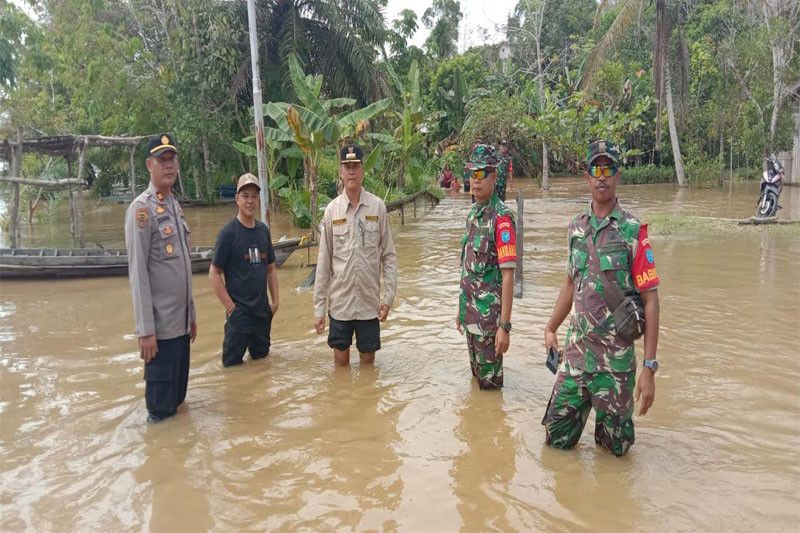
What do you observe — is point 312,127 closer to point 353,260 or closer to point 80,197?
point 80,197

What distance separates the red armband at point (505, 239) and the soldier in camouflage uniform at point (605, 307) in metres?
0.72

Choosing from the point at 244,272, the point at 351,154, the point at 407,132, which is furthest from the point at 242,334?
the point at 407,132

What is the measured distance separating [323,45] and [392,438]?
60.1 feet

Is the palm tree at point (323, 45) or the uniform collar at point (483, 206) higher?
the palm tree at point (323, 45)

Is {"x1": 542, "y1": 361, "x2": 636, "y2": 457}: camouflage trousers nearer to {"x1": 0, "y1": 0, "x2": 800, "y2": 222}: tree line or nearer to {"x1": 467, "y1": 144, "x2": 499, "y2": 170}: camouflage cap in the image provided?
{"x1": 467, "y1": 144, "x2": 499, "y2": 170}: camouflage cap

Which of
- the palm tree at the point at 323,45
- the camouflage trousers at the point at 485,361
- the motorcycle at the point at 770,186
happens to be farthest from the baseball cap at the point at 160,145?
the palm tree at the point at 323,45

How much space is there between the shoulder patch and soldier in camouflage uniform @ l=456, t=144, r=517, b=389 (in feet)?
7.09

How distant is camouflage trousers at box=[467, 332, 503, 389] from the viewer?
4.56 metres

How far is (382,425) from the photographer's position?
171 inches

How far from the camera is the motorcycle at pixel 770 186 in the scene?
1399 centimetres

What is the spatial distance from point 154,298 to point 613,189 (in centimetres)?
295

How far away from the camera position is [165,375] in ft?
13.8

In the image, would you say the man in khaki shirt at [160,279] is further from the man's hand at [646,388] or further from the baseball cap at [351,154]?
the man's hand at [646,388]

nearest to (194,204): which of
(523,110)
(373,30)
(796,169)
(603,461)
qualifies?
(373,30)
